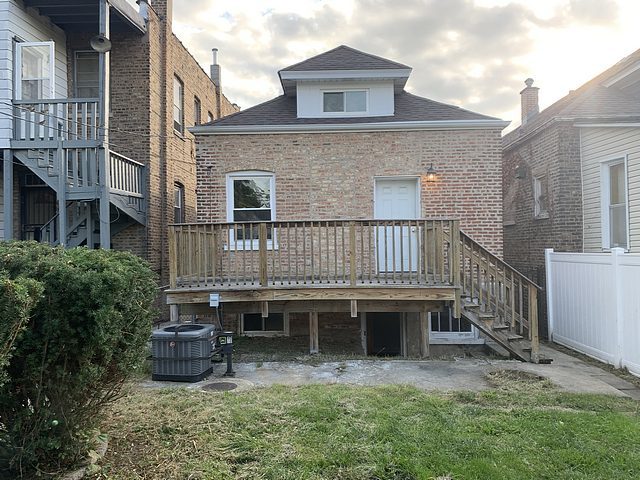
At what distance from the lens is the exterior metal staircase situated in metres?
7.08

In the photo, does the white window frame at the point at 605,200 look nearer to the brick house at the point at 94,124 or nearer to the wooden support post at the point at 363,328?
the wooden support post at the point at 363,328

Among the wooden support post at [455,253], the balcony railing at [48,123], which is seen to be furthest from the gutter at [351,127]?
the wooden support post at [455,253]

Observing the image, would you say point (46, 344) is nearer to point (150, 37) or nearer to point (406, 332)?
point (406, 332)

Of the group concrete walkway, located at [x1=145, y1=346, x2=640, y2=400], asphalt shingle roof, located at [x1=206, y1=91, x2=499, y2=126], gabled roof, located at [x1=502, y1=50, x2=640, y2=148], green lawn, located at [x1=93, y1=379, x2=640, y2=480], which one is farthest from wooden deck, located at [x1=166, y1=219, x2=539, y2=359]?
gabled roof, located at [x1=502, y1=50, x2=640, y2=148]

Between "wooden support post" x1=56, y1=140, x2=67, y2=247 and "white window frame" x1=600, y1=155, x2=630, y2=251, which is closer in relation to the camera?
"wooden support post" x1=56, y1=140, x2=67, y2=247

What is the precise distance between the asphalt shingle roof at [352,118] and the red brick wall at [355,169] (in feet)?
1.01

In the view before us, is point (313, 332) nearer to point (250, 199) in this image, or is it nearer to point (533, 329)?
point (250, 199)

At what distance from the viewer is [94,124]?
8438 millimetres

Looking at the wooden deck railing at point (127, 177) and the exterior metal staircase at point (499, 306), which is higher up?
the wooden deck railing at point (127, 177)

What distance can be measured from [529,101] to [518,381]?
1209cm

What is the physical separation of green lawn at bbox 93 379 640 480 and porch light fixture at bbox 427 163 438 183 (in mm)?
4870

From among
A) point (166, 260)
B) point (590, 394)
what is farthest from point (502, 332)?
point (166, 260)

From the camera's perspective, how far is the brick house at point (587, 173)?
29.0 ft

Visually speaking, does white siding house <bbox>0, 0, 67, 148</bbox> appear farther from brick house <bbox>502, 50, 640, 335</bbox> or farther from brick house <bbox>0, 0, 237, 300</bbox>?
brick house <bbox>502, 50, 640, 335</bbox>
